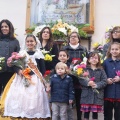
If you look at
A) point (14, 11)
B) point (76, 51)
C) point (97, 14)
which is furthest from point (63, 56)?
point (14, 11)

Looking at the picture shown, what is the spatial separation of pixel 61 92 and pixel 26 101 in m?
0.47

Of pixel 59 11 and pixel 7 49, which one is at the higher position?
pixel 59 11

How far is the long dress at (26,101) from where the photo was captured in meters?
4.02

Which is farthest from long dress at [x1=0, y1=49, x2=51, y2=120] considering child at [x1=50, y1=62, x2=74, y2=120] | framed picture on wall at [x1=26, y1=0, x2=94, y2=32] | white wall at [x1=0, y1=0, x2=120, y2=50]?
framed picture on wall at [x1=26, y1=0, x2=94, y2=32]

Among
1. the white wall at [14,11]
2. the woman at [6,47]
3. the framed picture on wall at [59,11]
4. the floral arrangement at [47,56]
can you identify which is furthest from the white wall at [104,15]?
the woman at [6,47]

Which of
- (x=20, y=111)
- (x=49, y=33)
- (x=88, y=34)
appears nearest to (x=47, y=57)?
(x=49, y=33)

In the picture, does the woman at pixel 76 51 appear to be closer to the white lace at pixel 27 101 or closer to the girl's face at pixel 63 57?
the girl's face at pixel 63 57

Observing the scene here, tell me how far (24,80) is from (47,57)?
0.46m

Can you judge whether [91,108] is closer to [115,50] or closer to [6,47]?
[115,50]

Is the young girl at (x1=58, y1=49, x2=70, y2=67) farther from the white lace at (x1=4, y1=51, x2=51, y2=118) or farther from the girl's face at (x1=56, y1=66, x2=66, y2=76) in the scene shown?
the white lace at (x1=4, y1=51, x2=51, y2=118)

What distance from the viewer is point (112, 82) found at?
3.83 m

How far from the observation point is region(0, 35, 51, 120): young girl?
158 inches

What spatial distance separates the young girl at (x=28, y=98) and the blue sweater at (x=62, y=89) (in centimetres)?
25

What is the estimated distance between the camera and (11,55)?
441 cm
